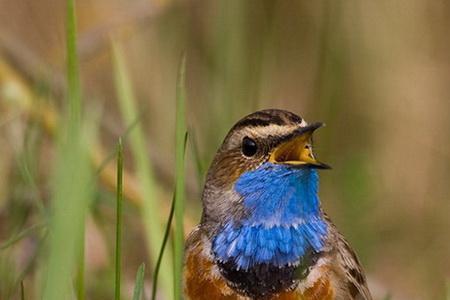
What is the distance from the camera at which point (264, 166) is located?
4.21m

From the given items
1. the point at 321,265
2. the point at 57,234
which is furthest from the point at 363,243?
the point at 57,234

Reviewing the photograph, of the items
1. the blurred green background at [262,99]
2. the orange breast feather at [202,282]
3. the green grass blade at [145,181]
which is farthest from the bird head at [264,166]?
the blurred green background at [262,99]

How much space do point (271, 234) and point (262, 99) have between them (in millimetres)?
2577

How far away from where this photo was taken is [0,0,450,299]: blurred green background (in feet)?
18.9

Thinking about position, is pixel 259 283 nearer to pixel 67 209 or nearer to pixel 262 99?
pixel 67 209

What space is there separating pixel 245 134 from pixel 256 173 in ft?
0.54

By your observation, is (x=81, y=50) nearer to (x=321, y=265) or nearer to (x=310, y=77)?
(x=310, y=77)

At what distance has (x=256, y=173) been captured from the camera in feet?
13.9

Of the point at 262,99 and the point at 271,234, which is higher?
the point at 262,99

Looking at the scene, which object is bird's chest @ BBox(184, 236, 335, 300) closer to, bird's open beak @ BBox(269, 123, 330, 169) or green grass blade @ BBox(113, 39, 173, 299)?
green grass blade @ BBox(113, 39, 173, 299)

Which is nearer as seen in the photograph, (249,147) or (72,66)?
A: (72,66)

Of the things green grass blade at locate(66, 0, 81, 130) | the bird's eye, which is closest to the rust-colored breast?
the bird's eye

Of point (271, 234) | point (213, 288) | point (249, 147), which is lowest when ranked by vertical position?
point (213, 288)

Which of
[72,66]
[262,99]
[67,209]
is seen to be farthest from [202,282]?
[262,99]
